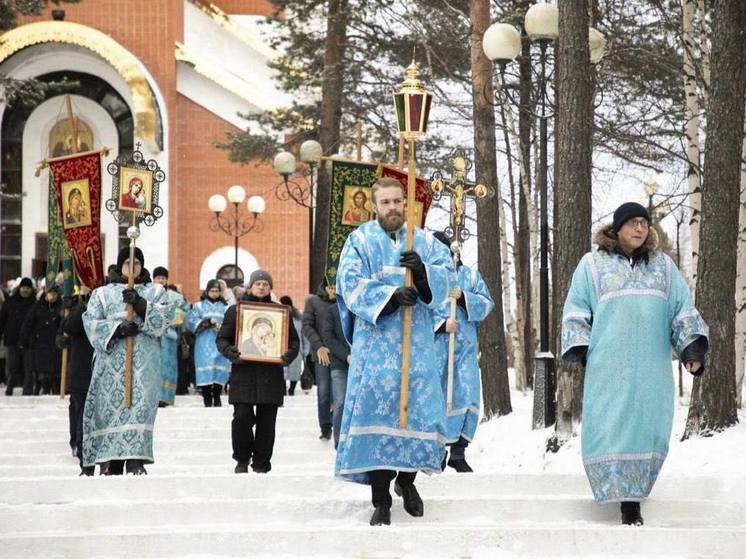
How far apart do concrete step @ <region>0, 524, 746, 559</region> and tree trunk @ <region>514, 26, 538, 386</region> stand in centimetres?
1478

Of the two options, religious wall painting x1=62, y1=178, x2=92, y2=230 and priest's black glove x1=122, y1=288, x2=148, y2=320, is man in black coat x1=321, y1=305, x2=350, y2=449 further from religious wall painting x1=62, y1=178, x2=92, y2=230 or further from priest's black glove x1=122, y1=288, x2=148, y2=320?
priest's black glove x1=122, y1=288, x2=148, y2=320

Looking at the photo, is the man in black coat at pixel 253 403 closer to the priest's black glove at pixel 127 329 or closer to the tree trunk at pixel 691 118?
the priest's black glove at pixel 127 329

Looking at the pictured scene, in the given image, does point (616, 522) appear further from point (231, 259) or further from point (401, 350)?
point (231, 259)

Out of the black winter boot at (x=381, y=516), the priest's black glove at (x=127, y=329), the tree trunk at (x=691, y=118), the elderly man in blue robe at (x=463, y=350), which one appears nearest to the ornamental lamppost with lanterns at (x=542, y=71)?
the tree trunk at (x=691, y=118)

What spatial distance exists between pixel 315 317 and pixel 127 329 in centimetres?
390

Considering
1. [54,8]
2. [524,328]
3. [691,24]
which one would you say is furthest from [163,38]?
[691,24]

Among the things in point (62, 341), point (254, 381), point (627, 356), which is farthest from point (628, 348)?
point (62, 341)

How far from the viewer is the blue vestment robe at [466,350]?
13219 mm

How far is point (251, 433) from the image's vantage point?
43.5 feet

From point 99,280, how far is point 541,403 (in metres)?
4.42

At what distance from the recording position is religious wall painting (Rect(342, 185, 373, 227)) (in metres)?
16.0

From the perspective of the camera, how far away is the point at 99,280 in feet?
52.4

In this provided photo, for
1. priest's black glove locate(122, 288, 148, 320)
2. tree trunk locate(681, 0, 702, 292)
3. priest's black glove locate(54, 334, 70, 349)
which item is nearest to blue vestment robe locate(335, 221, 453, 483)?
priest's black glove locate(122, 288, 148, 320)

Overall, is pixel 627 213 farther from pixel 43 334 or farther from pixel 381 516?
pixel 43 334
